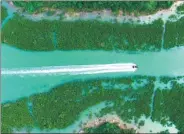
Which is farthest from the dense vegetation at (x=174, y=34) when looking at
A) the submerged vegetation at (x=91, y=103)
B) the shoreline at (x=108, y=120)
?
the shoreline at (x=108, y=120)

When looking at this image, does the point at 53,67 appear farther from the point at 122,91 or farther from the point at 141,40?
A: the point at 141,40

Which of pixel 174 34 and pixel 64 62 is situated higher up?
pixel 174 34

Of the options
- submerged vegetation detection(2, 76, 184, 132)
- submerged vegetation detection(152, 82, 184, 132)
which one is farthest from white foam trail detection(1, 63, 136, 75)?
submerged vegetation detection(152, 82, 184, 132)

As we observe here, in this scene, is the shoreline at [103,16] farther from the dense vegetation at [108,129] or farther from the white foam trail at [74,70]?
the dense vegetation at [108,129]

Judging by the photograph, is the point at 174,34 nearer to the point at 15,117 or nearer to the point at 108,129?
the point at 108,129

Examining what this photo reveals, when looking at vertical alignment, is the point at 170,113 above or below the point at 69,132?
above

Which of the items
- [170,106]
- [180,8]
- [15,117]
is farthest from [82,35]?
[170,106]

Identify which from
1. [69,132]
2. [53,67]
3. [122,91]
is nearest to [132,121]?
[122,91]
